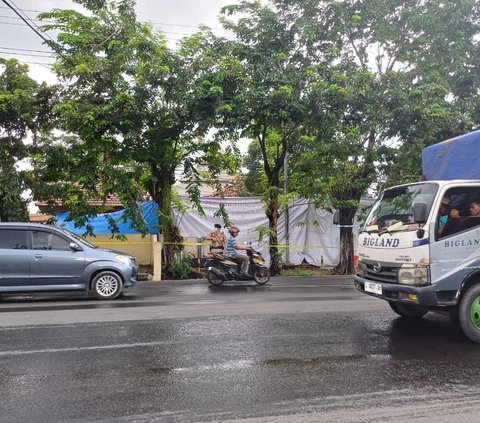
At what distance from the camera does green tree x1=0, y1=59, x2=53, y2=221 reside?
13.7m

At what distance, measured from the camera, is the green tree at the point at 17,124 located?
44.9 ft

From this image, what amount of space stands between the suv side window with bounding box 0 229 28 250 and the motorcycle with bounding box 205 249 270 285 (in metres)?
5.16

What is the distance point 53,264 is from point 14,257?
0.79 metres

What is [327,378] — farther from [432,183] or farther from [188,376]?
[432,183]

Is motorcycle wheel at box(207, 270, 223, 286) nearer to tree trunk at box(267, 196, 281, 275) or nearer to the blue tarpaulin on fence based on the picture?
the blue tarpaulin on fence

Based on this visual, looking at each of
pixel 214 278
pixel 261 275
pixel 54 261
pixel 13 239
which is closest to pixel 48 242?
pixel 54 261

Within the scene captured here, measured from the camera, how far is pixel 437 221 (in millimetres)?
6344

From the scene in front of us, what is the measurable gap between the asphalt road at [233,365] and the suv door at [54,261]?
949 millimetres

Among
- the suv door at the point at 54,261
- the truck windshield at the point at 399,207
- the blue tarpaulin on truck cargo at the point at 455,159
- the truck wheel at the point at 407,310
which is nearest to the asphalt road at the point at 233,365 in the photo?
the truck wheel at the point at 407,310

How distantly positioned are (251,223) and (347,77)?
685cm

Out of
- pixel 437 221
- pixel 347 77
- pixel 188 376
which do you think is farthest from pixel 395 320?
pixel 347 77

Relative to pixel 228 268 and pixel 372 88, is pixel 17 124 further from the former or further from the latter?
pixel 372 88

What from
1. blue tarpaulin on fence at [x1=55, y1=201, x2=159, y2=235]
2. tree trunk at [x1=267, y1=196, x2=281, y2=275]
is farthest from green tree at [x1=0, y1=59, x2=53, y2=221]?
tree trunk at [x1=267, y1=196, x2=281, y2=275]

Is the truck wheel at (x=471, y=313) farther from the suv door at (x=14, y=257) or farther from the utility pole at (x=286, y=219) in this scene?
the utility pole at (x=286, y=219)
